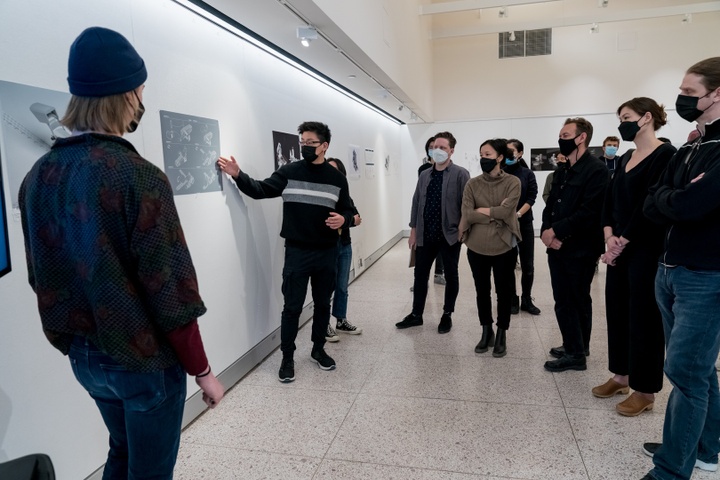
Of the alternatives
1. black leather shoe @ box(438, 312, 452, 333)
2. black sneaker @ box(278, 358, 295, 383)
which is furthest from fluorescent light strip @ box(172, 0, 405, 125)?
black leather shoe @ box(438, 312, 452, 333)

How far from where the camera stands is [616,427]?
8.64 feet

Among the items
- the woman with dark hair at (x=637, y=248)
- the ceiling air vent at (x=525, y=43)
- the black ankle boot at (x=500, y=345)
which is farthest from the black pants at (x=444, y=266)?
the ceiling air vent at (x=525, y=43)

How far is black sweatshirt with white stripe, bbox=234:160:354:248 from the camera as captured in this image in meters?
3.26

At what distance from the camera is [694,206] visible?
71.2 inches

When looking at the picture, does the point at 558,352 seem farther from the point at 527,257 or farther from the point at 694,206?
the point at 694,206

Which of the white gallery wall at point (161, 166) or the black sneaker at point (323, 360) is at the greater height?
the white gallery wall at point (161, 166)

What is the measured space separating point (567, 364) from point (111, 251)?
3218 millimetres

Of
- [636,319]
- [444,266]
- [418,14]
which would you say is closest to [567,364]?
[636,319]

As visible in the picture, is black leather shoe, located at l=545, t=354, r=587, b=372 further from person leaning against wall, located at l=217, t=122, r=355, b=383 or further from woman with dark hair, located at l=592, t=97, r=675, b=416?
person leaning against wall, located at l=217, t=122, r=355, b=383

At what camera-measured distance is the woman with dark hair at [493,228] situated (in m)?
3.49

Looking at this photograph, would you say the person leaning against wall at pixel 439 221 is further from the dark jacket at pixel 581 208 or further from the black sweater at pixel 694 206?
the black sweater at pixel 694 206

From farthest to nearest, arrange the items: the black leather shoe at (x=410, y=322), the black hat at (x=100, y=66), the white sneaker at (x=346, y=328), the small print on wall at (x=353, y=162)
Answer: the small print on wall at (x=353, y=162) → the black leather shoe at (x=410, y=322) → the white sneaker at (x=346, y=328) → the black hat at (x=100, y=66)

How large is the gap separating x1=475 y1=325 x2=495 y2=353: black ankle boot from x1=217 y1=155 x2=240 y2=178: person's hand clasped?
233 centimetres

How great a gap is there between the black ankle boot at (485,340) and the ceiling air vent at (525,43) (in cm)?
790
